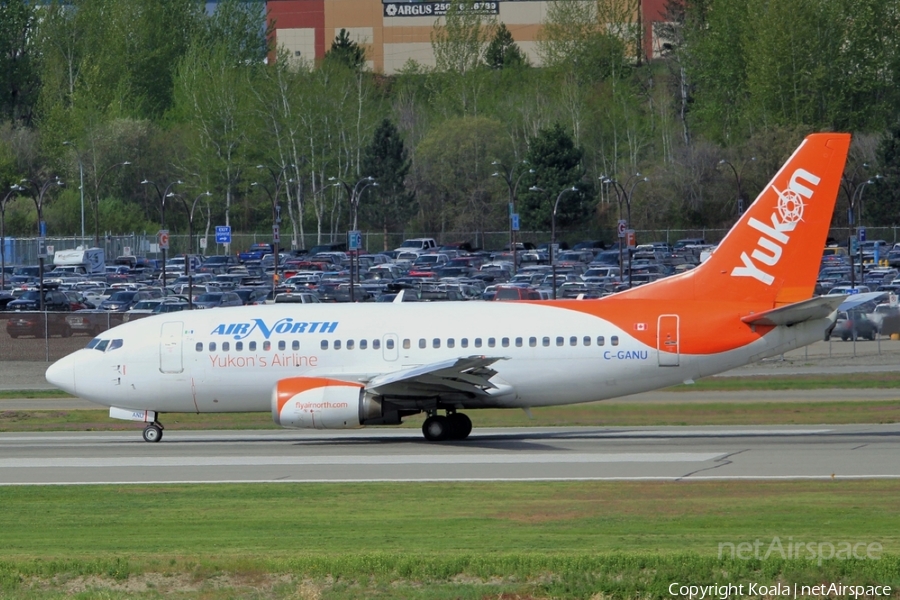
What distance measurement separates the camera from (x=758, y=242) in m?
29.1

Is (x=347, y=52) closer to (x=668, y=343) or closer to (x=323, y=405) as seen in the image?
(x=668, y=343)

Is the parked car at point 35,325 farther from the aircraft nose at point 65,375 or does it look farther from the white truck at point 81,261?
the white truck at point 81,261

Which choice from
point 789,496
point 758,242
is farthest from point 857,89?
point 789,496

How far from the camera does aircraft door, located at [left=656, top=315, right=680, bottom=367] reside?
28609 millimetres

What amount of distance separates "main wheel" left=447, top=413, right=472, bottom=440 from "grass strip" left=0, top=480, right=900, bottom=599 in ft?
22.7

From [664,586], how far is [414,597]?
9.49 feet

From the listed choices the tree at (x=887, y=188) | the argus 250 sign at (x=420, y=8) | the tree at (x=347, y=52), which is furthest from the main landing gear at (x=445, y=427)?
the argus 250 sign at (x=420, y=8)

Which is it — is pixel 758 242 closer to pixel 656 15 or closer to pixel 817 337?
pixel 817 337

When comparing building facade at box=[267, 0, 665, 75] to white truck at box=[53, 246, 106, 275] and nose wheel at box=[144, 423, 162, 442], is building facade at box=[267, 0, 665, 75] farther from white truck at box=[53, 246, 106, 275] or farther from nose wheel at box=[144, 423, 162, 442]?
nose wheel at box=[144, 423, 162, 442]

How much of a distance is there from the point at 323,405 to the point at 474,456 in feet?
11.8

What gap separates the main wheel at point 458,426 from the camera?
97.9ft

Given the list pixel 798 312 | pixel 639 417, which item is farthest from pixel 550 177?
pixel 798 312

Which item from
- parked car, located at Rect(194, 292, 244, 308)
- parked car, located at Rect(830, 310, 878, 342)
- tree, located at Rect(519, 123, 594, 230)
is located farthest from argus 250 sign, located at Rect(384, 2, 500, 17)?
parked car, located at Rect(830, 310, 878, 342)

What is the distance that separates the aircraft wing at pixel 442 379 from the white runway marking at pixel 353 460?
174cm
